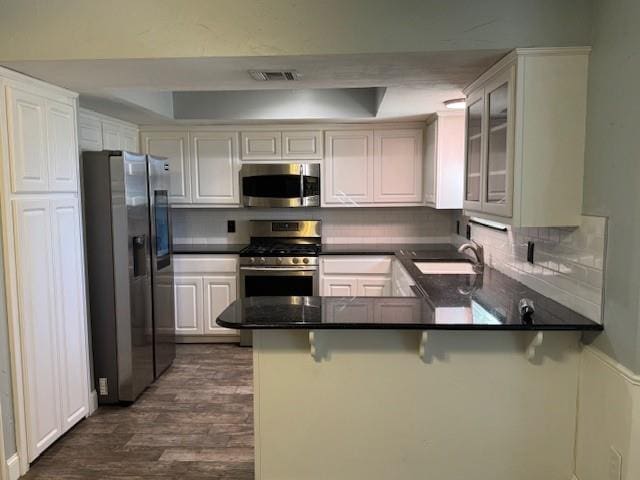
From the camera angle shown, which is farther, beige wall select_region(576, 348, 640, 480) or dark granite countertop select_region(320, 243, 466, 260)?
dark granite countertop select_region(320, 243, 466, 260)

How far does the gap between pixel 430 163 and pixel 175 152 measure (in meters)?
2.41

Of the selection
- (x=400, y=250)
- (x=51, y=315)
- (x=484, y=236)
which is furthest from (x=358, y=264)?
(x=51, y=315)

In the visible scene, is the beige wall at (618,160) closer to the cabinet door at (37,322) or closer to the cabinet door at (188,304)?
the cabinet door at (37,322)

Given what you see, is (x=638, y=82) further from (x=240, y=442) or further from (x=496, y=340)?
(x=240, y=442)

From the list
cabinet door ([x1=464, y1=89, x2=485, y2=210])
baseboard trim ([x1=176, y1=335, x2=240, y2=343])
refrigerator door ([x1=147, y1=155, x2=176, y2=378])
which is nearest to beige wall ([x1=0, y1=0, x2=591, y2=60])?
cabinet door ([x1=464, y1=89, x2=485, y2=210])

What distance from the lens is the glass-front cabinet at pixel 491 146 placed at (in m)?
2.01

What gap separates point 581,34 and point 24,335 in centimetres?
304

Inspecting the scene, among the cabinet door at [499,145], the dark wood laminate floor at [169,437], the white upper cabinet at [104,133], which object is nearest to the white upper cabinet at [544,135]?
the cabinet door at [499,145]

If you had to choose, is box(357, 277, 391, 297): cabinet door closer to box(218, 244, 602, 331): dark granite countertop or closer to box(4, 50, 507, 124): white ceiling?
box(218, 244, 602, 331): dark granite countertop

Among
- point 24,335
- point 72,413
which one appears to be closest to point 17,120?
point 24,335

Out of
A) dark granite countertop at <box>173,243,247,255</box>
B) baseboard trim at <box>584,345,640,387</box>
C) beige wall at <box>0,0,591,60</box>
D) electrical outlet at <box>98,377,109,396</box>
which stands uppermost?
beige wall at <box>0,0,591,60</box>

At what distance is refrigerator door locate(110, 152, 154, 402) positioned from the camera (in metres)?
2.93

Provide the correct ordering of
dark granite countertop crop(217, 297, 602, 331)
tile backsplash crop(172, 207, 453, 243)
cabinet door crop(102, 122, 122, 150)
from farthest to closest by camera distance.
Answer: tile backsplash crop(172, 207, 453, 243)
cabinet door crop(102, 122, 122, 150)
dark granite countertop crop(217, 297, 602, 331)

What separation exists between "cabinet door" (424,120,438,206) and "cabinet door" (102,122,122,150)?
8.77 ft
